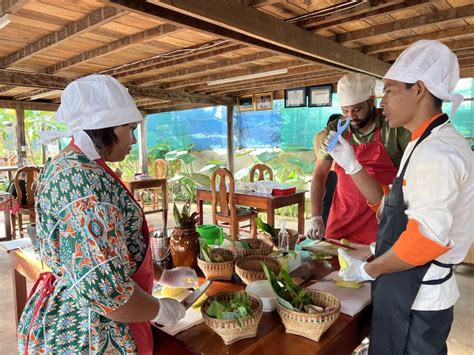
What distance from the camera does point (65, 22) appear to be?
2.78 m

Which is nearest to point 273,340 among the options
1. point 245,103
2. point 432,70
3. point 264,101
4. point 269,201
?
point 432,70

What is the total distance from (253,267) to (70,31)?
2.55 metres

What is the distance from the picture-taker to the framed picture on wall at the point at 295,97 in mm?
5645

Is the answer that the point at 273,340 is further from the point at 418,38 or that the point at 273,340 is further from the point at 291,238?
the point at 418,38

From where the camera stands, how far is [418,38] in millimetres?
3203

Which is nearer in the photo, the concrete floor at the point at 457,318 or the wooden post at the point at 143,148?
the concrete floor at the point at 457,318

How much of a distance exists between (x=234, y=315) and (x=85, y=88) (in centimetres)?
78

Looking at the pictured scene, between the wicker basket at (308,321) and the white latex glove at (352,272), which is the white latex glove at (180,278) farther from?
the white latex glove at (352,272)

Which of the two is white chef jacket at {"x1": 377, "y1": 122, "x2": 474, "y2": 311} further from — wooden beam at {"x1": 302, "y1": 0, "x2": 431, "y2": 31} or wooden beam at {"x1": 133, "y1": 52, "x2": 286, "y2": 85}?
wooden beam at {"x1": 133, "y1": 52, "x2": 286, "y2": 85}

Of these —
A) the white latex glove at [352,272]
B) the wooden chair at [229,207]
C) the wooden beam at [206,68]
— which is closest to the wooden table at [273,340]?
the white latex glove at [352,272]

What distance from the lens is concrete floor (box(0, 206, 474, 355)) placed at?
2.47 metres

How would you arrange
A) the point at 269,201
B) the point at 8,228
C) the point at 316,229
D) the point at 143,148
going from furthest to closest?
the point at 143,148 < the point at 8,228 < the point at 269,201 < the point at 316,229

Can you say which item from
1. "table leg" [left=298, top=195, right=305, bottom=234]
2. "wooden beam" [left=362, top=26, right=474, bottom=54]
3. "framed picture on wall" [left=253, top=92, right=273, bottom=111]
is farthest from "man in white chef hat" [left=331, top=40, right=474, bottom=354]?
"framed picture on wall" [left=253, top=92, right=273, bottom=111]

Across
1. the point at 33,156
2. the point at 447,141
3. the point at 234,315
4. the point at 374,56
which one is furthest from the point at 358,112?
the point at 33,156
